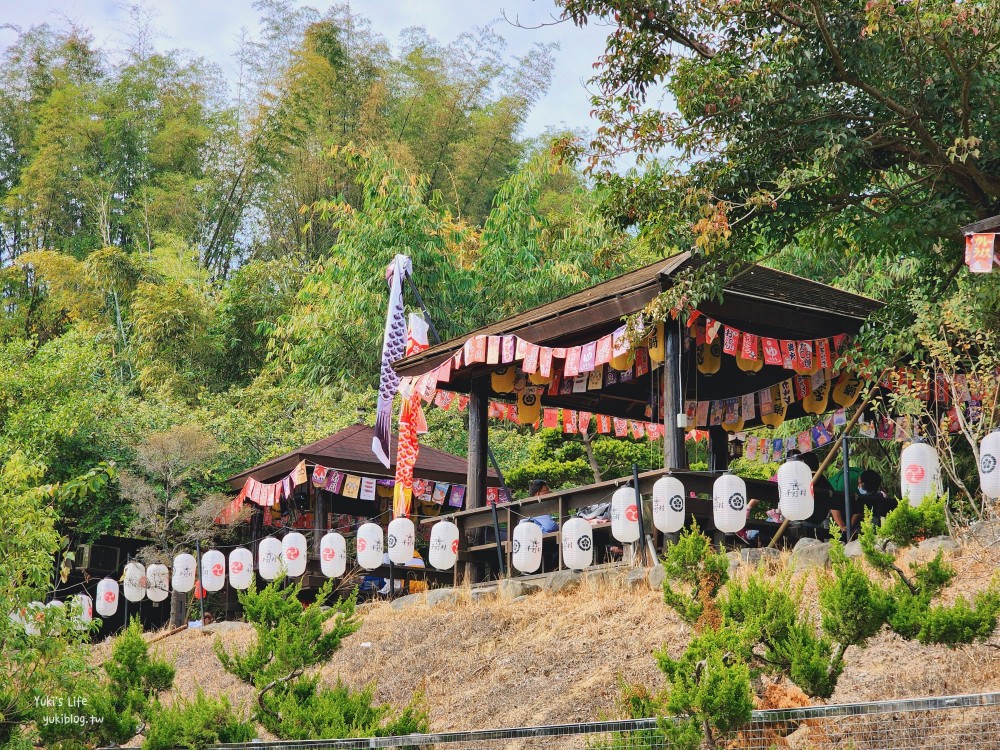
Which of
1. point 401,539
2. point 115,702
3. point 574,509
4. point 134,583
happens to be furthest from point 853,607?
point 134,583

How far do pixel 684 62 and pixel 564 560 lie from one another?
438 cm

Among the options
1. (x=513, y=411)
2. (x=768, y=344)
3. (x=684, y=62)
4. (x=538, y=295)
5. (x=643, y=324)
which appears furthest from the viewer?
(x=538, y=295)

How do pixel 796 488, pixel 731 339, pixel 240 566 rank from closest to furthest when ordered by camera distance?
pixel 796 488, pixel 731 339, pixel 240 566

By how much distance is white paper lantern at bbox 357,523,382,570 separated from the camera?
1288 centimetres

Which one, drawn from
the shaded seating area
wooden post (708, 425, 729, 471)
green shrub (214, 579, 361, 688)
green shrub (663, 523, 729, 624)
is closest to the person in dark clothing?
wooden post (708, 425, 729, 471)

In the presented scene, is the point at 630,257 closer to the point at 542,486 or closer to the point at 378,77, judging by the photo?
the point at 378,77

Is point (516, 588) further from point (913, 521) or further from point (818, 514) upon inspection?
point (913, 521)

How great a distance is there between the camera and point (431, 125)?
87.7 feet

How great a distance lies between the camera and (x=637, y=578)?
372 inches

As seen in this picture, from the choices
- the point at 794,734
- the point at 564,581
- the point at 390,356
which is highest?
the point at 390,356

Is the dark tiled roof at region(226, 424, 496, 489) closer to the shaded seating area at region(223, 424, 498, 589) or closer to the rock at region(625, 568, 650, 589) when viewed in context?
the shaded seating area at region(223, 424, 498, 589)

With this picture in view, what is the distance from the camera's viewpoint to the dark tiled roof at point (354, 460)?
47.9ft

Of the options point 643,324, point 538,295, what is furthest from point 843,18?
point 538,295

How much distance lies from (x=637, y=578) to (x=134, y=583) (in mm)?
8736
